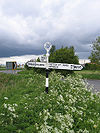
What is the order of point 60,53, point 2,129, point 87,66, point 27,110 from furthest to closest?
point 87,66 → point 60,53 → point 27,110 → point 2,129

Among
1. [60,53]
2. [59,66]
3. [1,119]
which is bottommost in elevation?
[1,119]

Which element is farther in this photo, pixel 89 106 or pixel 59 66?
pixel 59 66

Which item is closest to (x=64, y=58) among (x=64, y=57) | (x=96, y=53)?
(x=64, y=57)

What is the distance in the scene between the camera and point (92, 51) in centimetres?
1998

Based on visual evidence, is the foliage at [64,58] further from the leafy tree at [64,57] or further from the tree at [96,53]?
the tree at [96,53]

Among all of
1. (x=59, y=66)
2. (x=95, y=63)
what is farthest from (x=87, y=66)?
(x=59, y=66)

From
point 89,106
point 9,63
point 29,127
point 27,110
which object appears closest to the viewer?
point 29,127

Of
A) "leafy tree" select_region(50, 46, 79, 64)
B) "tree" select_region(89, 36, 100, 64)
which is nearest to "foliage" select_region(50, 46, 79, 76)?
"leafy tree" select_region(50, 46, 79, 64)

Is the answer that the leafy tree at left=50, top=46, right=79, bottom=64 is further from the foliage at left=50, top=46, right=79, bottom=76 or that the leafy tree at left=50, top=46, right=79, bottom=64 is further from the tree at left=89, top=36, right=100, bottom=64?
the tree at left=89, top=36, right=100, bottom=64

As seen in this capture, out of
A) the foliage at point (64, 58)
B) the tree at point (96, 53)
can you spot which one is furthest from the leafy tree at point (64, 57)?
the tree at point (96, 53)

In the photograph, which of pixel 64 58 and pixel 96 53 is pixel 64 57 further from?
pixel 96 53

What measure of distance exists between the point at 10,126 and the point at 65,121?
1146 millimetres

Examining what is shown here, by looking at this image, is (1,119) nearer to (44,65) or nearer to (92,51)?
(44,65)

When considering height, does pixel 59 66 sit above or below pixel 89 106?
above
